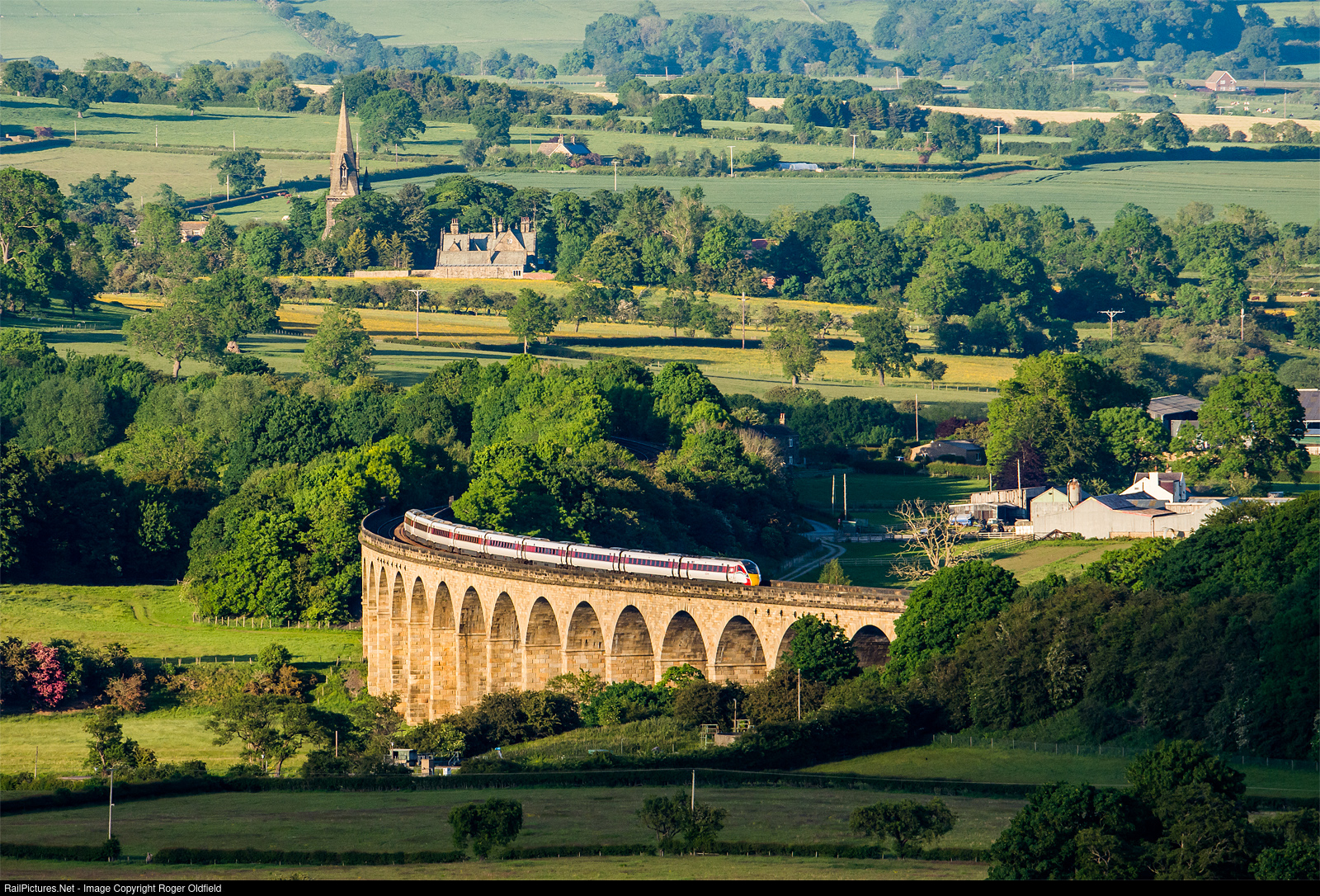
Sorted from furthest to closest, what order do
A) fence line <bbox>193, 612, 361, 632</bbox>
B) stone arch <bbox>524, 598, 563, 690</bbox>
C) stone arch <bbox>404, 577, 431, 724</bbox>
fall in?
fence line <bbox>193, 612, 361, 632</bbox> → stone arch <bbox>404, 577, 431, 724</bbox> → stone arch <bbox>524, 598, 563, 690</bbox>

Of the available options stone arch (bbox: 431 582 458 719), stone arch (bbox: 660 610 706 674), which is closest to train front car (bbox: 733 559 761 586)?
stone arch (bbox: 660 610 706 674)

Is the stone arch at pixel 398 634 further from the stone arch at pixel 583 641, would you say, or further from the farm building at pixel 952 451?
the farm building at pixel 952 451

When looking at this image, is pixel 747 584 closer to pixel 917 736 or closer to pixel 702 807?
pixel 917 736

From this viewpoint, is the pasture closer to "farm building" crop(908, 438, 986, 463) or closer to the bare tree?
"farm building" crop(908, 438, 986, 463)

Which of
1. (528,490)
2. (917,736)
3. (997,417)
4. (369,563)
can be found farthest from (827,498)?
(917,736)

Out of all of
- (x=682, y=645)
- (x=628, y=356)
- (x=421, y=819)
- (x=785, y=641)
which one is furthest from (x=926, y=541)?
(x=628, y=356)

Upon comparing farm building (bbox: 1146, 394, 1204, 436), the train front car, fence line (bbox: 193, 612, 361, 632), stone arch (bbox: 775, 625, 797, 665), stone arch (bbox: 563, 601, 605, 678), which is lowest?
fence line (bbox: 193, 612, 361, 632)

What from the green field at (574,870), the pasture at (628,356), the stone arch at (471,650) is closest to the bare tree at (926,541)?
the stone arch at (471,650)
